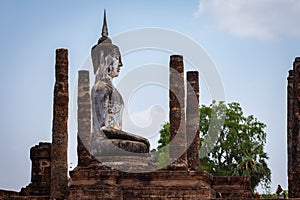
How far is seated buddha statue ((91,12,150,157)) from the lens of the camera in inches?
647

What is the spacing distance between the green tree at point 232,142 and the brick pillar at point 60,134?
15497mm

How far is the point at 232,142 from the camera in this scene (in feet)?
106

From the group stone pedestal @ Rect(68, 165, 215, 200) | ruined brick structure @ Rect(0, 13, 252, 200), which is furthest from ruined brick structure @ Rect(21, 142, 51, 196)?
stone pedestal @ Rect(68, 165, 215, 200)

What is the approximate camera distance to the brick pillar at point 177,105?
55.7ft

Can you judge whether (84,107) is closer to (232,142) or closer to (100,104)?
(100,104)

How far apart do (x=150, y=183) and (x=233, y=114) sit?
19037 millimetres

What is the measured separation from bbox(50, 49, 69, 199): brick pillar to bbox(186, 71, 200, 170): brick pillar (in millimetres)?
3207

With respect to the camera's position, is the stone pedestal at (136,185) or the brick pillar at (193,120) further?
the brick pillar at (193,120)

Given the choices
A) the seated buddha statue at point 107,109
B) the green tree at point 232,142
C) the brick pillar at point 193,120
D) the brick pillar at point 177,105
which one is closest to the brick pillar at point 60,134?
the seated buddha statue at point 107,109

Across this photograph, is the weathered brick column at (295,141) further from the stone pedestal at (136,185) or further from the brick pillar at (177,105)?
the brick pillar at (177,105)

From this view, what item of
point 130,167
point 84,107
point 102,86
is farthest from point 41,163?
point 130,167

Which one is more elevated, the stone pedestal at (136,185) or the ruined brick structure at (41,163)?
the ruined brick structure at (41,163)

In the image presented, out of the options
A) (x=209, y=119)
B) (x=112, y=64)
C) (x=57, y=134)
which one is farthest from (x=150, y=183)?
(x=209, y=119)

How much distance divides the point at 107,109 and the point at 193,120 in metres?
2.33
